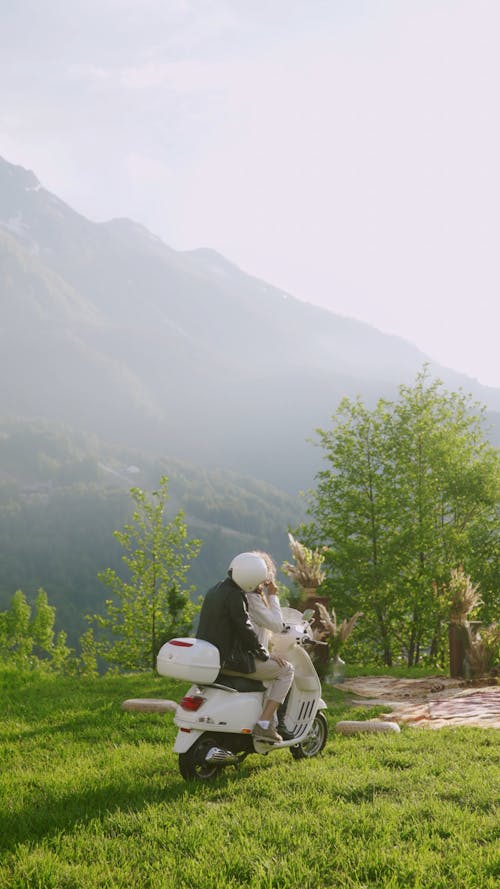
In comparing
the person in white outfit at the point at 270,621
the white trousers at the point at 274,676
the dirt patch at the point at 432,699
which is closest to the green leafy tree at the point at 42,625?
the dirt patch at the point at 432,699

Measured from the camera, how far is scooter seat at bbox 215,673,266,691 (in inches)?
241

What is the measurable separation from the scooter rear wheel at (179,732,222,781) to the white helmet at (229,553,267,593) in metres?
1.19

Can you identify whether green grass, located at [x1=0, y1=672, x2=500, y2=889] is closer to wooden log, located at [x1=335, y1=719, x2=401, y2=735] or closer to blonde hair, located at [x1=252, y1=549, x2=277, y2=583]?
wooden log, located at [x1=335, y1=719, x2=401, y2=735]

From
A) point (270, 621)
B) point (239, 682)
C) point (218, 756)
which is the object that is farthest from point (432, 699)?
point (218, 756)

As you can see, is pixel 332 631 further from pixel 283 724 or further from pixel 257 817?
pixel 257 817

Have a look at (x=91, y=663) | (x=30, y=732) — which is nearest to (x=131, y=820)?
(x=30, y=732)

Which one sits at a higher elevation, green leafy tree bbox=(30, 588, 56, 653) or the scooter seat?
the scooter seat

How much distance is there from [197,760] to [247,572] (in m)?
1.48

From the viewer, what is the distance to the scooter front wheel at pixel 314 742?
6.73 m

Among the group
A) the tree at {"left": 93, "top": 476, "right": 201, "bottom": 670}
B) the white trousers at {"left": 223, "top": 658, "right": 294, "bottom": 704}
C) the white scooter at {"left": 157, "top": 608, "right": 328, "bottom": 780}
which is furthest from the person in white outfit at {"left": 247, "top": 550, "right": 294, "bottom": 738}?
the tree at {"left": 93, "top": 476, "right": 201, "bottom": 670}

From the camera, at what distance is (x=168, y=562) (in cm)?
2689

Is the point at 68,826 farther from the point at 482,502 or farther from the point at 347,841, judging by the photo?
the point at 482,502

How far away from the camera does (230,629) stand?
19.9ft

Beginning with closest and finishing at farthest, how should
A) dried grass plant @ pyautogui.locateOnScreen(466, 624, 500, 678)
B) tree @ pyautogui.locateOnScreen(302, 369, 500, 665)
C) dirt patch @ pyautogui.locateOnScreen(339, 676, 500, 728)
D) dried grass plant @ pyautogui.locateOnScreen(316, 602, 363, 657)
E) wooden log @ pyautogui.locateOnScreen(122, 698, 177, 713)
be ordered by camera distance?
wooden log @ pyautogui.locateOnScreen(122, 698, 177, 713)
dirt patch @ pyautogui.locateOnScreen(339, 676, 500, 728)
dried grass plant @ pyautogui.locateOnScreen(316, 602, 363, 657)
dried grass plant @ pyautogui.locateOnScreen(466, 624, 500, 678)
tree @ pyautogui.locateOnScreen(302, 369, 500, 665)
